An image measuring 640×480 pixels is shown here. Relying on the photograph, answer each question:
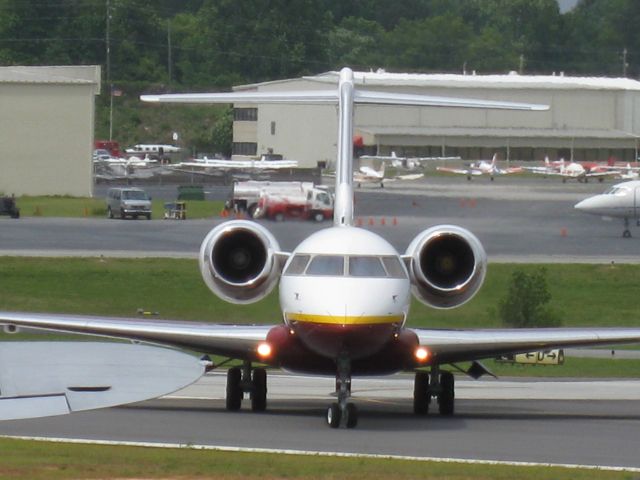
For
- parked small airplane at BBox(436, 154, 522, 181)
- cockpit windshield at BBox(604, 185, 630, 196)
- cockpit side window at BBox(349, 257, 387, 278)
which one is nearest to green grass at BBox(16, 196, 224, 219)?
cockpit windshield at BBox(604, 185, 630, 196)

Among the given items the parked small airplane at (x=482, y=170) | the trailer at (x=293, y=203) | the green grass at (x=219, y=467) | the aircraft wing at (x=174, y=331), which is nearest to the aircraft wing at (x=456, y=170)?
the parked small airplane at (x=482, y=170)

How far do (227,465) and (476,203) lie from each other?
45.6 metres

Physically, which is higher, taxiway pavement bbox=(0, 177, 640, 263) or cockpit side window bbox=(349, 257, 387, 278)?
cockpit side window bbox=(349, 257, 387, 278)

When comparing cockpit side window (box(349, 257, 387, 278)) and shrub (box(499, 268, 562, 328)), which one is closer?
cockpit side window (box(349, 257, 387, 278))

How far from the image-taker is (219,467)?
12.8 metres

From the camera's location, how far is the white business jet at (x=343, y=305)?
16406 millimetres

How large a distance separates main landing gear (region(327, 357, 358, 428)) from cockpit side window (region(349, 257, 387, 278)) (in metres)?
0.96

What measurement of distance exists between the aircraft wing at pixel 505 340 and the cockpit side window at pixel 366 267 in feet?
4.07

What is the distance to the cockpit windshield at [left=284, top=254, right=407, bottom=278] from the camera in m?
16.6

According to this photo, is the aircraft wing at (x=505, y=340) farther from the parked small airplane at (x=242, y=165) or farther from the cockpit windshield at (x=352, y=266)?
the parked small airplane at (x=242, y=165)

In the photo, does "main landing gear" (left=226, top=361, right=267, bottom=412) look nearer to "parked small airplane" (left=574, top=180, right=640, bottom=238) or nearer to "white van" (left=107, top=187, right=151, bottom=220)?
"parked small airplane" (left=574, top=180, right=640, bottom=238)

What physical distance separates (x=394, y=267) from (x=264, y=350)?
1.88 m

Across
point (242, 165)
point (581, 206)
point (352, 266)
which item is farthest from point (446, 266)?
point (242, 165)

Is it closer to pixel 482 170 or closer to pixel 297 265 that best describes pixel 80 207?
pixel 482 170
